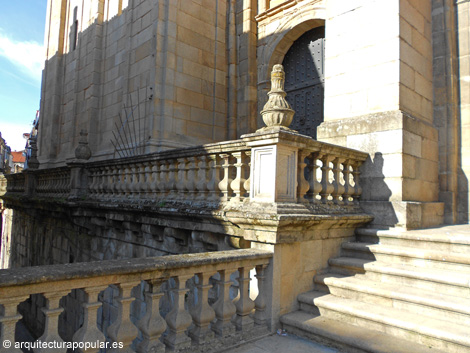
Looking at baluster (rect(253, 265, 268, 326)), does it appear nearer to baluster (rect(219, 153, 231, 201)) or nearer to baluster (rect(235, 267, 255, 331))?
baluster (rect(235, 267, 255, 331))

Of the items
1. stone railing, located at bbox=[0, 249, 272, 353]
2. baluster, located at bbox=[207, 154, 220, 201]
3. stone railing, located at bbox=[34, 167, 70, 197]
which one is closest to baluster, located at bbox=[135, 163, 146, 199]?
baluster, located at bbox=[207, 154, 220, 201]

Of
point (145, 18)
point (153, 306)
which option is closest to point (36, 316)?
point (145, 18)

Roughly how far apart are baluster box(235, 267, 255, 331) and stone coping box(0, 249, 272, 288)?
0.20 m

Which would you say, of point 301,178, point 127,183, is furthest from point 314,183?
point 127,183

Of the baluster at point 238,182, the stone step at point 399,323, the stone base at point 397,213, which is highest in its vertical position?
the baluster at point 238,182

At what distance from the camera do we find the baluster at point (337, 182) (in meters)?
4.81

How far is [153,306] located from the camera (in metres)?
2.92

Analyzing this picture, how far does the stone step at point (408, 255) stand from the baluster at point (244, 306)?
177cm

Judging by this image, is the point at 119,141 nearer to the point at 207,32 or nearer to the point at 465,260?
the point at 207,32

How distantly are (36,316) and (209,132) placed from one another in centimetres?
795

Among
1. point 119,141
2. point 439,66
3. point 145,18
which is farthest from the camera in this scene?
point 119,141

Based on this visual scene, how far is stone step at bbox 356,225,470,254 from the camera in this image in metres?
4.13

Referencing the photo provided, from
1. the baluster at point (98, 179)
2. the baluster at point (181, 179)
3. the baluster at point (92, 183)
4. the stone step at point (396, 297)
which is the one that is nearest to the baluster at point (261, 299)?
the stone step at point (396, 297)

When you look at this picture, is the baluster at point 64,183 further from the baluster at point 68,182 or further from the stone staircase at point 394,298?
the stone staircase at point 394,298
